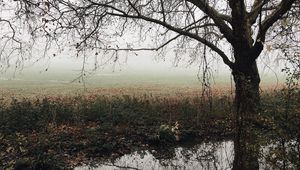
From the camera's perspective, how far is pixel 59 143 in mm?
11680

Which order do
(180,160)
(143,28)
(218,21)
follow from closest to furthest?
(218,21)
(180,160)
(143,28)

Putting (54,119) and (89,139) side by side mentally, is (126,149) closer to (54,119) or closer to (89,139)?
(89,139)

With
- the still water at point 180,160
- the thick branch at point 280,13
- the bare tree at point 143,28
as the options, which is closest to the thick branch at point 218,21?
the bare tree at point 143,28

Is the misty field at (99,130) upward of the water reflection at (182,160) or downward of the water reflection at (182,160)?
upward

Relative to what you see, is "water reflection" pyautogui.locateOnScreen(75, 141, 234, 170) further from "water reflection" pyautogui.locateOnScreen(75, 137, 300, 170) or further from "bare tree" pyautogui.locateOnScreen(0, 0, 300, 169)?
"bare tree" pyautogui.locateOnScreen(0, 0, 300, 169)

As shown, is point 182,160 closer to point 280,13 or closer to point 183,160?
point 183,160

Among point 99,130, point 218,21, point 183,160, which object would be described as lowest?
point 183,160

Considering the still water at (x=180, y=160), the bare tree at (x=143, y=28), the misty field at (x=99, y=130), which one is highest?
the bare tree at (x=143, y=28)

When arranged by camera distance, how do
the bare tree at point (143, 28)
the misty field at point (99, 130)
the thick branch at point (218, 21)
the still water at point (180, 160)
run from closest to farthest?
the bare tree at point (143, 28), the thick branch at point (218, 21), the still water at point (180, 160), the misty field at point (99, 130)

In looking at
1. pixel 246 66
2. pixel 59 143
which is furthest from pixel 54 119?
pixel 246 66

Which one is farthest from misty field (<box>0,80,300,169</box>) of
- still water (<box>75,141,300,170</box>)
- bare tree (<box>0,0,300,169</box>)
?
bare tree (<box>0,0,300,169</box>)

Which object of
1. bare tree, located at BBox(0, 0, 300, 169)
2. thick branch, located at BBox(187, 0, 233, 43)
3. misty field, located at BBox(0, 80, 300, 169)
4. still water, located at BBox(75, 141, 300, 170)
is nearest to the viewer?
bare tree, located at BBox(0, 0, 300, 169)

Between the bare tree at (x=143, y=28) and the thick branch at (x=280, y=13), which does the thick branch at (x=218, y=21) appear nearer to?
the bare tree at (x=143, y=28)

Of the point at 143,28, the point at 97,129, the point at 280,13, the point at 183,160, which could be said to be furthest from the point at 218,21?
the point at 97,129
